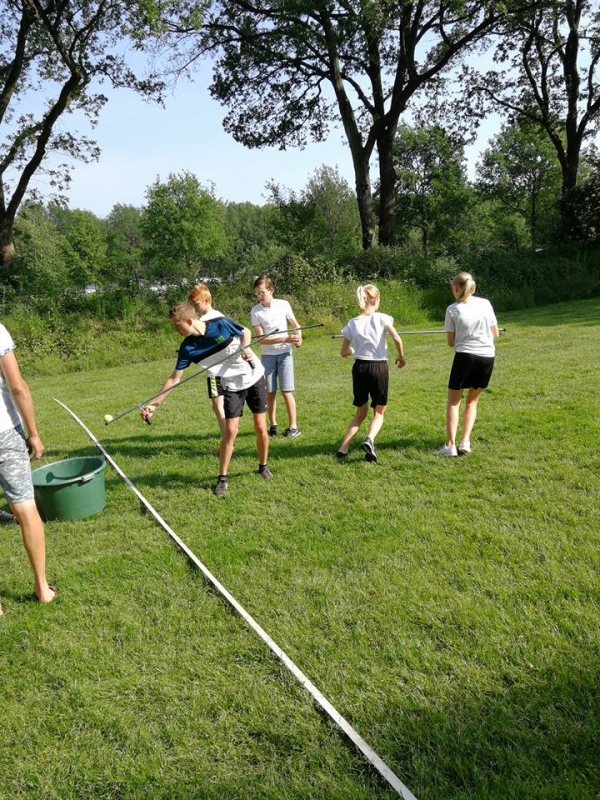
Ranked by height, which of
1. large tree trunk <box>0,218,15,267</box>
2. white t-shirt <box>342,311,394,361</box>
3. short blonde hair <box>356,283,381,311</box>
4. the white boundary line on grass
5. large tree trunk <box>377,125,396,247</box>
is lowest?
the white boundary line on grass

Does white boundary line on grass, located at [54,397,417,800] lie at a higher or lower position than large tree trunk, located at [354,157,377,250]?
lower

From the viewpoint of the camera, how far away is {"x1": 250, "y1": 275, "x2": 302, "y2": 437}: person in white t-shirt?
5.68m

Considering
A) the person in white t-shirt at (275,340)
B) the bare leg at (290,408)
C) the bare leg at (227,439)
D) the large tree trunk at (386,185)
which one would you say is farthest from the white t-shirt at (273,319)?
the large tree trunk at (386,185)

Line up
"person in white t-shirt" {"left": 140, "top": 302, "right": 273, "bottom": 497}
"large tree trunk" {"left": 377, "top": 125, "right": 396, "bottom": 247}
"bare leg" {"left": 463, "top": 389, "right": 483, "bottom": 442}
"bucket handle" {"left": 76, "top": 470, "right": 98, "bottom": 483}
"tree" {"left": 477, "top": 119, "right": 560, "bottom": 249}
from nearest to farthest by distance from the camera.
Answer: "bucket handle" {"left": 76, "top": 470, "right": 98, "bottom": 483}, "person in white t-shirt" {"left": 140, "top": 302, "right": 273, "bottom": 497}, "bare leg" {"left": 463, "top": 389, "right": 483, "bottom": 442}, "large tree trunk" {"left": 377, "top": 125, "right": 396, "bottom": 247}, "tree" {"left": 477, "top": 119, "right": 560, "bottom": 249}

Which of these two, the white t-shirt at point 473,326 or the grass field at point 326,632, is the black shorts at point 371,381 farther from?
the white t-shirt at point 473,326

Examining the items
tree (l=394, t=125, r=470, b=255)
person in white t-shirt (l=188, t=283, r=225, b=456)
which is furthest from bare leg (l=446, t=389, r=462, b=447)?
tree (l=394, t=125, r=470, b=255)

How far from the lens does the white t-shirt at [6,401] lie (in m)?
2.81

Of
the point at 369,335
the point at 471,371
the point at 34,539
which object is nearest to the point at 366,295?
the point at 369,335

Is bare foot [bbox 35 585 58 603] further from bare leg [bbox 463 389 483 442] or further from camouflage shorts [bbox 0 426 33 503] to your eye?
bare leg [bbox 463 389 483 442]

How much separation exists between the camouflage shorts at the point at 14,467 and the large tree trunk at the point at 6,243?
16.8 m

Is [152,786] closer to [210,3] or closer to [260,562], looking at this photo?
[260,562]

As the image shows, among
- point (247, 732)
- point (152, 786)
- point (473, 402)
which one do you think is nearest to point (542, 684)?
point (247, 732)

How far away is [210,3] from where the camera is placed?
16.2m

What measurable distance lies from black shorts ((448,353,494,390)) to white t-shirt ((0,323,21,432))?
3.58 m
